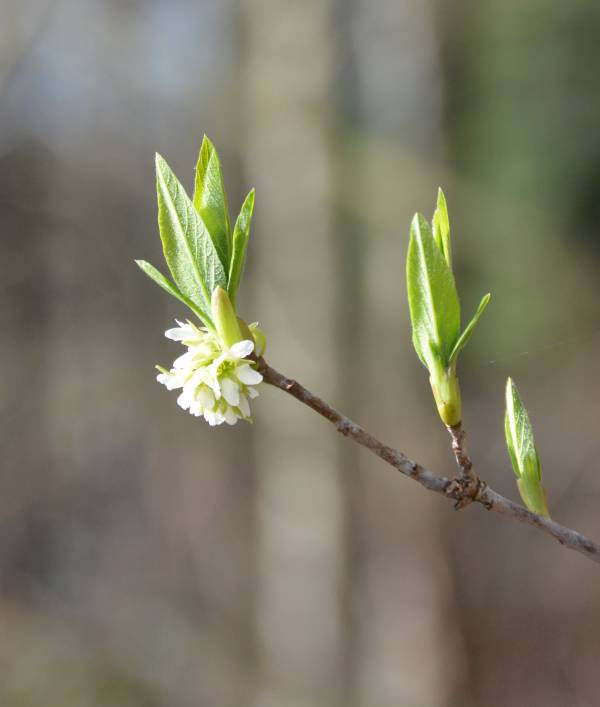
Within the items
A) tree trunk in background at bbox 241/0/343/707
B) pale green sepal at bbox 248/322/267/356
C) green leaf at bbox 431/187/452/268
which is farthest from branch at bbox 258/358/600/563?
tree trunk in background at bbox 241/0/343/707

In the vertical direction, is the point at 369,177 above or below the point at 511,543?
above

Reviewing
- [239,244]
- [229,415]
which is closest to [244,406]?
[229,415]

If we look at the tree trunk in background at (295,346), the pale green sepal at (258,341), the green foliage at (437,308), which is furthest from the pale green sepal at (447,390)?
the tree trunk in background at (295,346)

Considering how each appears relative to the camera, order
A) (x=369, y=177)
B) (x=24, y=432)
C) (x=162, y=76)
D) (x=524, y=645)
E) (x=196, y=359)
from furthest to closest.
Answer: (x=24, y=432) < (x=162, y=76) < (x=369, y=177) < (x=524, y=645) < (x=196, y=359)

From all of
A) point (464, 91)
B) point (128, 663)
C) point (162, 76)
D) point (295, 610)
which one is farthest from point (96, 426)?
point (464, 91)

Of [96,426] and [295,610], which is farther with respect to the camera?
[96,426]

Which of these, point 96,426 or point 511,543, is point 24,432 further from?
point 511,543

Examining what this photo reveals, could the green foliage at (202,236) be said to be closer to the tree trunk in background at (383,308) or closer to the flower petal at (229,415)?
the flower petal at (229,415)
